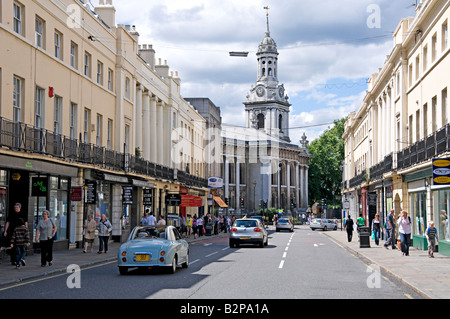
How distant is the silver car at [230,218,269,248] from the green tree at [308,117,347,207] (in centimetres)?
6846

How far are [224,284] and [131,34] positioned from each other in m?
31.0

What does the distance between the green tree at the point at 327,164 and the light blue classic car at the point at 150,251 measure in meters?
83.6

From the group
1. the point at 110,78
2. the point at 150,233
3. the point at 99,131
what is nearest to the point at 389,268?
the point at 150,233

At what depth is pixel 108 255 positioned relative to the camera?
2741 centimetres

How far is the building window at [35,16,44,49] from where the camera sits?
2827 centimetres

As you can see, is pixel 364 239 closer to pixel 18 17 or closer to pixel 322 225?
pixel 18 17

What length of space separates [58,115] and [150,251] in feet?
45.2

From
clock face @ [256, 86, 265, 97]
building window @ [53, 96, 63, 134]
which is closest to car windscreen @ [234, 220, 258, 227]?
building window @ [53, 96, 63, 134]

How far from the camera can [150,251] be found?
62.2 feet

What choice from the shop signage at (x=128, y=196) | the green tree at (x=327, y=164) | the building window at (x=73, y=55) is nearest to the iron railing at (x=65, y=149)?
the shop signage at (x=128, y=196)

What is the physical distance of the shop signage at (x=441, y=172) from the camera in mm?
18550

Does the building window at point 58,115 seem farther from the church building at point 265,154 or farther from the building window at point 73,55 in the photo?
the church building at point 265,154

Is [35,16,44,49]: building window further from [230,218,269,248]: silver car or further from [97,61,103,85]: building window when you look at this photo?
[230,218,269,248]: silver car

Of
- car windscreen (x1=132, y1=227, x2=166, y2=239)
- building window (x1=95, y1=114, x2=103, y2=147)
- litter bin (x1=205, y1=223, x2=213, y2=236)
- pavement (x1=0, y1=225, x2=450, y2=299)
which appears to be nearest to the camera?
pavement (x1=0, y1=225, x2=450, y2=299)
